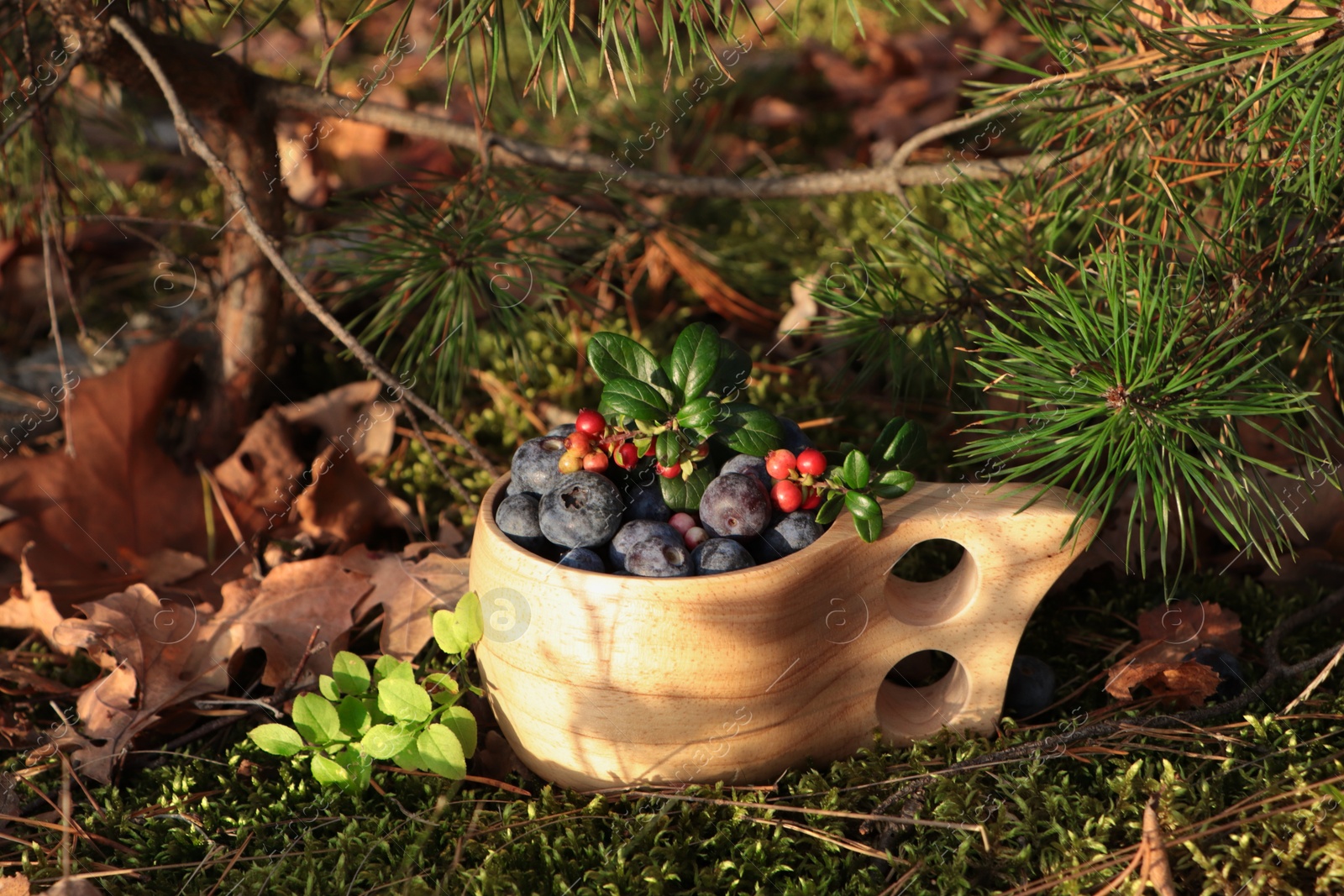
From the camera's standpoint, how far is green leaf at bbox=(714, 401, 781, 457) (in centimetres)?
112

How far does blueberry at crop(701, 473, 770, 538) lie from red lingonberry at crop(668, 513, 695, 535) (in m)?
0.03

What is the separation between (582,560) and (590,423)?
159 millimetres

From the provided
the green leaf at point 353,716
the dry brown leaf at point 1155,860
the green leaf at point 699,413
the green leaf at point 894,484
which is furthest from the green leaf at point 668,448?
the dry brown leaf at point 1155,860

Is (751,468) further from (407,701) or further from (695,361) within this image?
(407,701)

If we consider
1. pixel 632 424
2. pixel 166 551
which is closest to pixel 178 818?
pixel 166 551

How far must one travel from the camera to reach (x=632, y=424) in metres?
1.18

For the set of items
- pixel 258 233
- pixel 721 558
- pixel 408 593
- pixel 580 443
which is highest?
Result: pixel 258 233

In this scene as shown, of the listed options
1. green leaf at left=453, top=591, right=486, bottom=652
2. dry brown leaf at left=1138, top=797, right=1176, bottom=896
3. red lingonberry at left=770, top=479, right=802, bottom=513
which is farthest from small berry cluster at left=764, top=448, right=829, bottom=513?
dry brown leaf at left=1138, top=797, right=1176, bottom=896

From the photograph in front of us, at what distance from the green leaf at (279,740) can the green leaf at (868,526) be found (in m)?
0.66

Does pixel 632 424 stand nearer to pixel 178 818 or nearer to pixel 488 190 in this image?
pixel 488 190

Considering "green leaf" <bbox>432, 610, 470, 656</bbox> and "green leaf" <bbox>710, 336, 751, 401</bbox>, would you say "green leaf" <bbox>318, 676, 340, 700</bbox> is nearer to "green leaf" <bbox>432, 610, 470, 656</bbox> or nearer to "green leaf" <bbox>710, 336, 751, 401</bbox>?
"green leaf" <bbox>432, 610, 470, 656</bbox>

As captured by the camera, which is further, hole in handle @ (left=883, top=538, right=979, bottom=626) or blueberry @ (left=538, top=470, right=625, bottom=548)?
hole in handle @ (left=883, top=538, right=979, bottom=626)

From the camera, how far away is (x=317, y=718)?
1134 mm

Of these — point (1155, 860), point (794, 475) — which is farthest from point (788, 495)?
point (1155, 860)
